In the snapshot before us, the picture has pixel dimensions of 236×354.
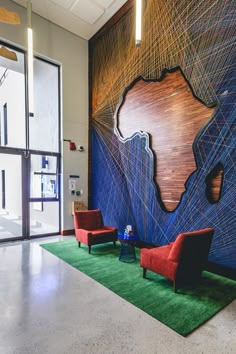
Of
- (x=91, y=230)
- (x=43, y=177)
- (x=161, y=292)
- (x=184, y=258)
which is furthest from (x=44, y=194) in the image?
(x=184, y=258)

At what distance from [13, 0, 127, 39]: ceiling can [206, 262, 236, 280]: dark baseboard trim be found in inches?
236

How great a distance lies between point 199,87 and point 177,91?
1.45 feet

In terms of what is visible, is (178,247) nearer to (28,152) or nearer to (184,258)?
(184,258)

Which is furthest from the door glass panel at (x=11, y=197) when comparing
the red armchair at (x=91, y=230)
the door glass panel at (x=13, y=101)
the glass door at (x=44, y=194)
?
the red armchair at (x=91, y=230)

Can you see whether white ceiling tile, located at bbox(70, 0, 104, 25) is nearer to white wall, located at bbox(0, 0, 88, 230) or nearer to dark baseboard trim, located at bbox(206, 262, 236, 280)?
white wall, located at bbox(0, 0, 88, 230)

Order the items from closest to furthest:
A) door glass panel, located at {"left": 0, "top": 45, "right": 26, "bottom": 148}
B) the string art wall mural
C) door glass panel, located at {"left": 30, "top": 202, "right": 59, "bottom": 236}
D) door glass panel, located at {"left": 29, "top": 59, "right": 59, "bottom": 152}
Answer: the string art wall mural, door glass panel, located at {"left": 0, "top": 45, "right": 26, "bottom": 148}, door glass panel, located at {"left": 30, "top": 202, "right": 59, "bottom": 236}, door glass panel, located at {"left": 29, "top": 59, "right": 59, "bottom": 152}

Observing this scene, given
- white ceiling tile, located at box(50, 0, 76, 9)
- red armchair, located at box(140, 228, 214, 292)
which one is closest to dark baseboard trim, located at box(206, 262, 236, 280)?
red armchair, located at box(140, 228, 214, 292)

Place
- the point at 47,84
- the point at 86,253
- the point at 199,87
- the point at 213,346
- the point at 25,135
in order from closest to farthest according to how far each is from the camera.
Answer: the point at 213,346 < the point at 199,87 < the point at 86,253 < the point at 25,135 < the point at 47,84

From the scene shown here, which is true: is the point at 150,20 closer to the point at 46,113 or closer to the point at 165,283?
the point at 46,113

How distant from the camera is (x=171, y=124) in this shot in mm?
4176

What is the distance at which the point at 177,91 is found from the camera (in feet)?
13.3

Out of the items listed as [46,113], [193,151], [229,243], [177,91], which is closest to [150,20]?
[177,91]

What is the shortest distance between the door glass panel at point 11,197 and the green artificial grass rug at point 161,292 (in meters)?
2.13

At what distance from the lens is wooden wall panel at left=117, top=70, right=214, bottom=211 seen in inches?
151
